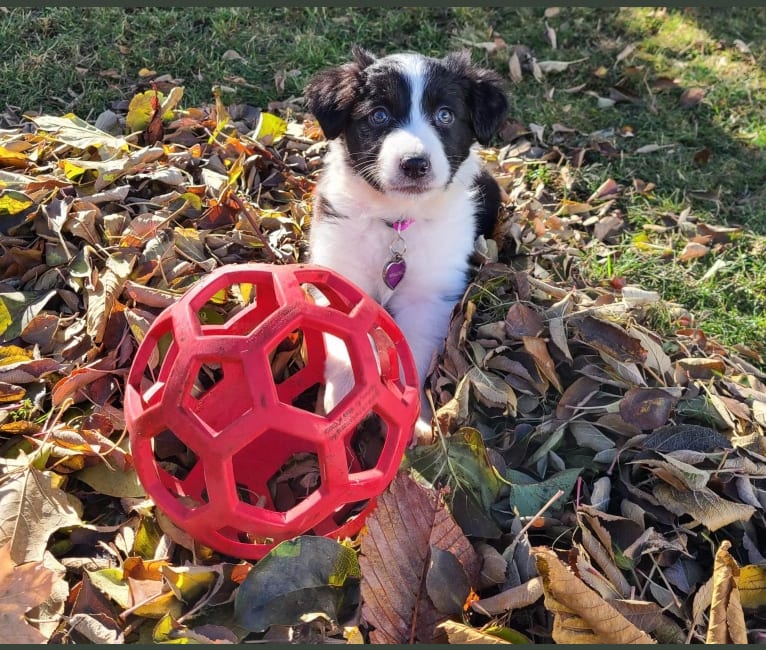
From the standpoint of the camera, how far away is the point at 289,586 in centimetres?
182

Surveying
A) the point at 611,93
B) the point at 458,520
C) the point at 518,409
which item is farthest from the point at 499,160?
the point at 458,520

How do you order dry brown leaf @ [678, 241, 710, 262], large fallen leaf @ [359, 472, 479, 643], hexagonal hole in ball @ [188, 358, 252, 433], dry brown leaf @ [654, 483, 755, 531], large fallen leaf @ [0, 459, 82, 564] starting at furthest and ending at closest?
dry brown leaf @ [678, 241, 710, 262] → hexagonal hole in ball @ [188, 358, 252, 433] → dry brown leaf @ [654, 483, 755, 531] → large fallen leaf @ [0, 459, 82, 564] → large fallen leaf @ [359, 472, 479, 643]

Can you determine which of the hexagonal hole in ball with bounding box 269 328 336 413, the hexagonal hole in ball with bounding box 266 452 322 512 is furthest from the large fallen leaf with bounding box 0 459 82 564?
the hexagonal hole in ball with bounding box 269 328 336 413

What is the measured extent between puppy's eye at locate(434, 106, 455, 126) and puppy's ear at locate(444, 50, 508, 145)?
13 cm

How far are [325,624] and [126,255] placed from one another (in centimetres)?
167

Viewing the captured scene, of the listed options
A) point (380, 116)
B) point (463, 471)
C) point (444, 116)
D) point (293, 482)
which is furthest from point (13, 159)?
point (463, 471)

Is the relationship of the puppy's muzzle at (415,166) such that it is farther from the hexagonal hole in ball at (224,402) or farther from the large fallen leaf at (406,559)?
the large fallen leaf at (406,559)

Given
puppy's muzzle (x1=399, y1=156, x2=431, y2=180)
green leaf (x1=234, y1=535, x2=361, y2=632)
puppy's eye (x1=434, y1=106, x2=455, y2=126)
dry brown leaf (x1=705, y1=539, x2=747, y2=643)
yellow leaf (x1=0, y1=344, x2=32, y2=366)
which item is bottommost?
yellow leaf (x1=0, y1=344, x2=32, y2=366)

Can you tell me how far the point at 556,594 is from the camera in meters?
1.76

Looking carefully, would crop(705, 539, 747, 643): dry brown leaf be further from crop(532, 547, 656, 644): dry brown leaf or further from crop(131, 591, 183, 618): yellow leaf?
crop(131, 591, 183, 618): yellow leaf

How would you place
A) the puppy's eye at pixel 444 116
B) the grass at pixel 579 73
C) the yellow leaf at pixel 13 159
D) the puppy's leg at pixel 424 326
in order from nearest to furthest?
the puppy's leg at pixel 424 326 < the puppy's eye at pixel 444 116 < the yellow leaf at pixel 13 159 < the grass at pixel 579 73

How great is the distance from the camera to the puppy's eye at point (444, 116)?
2.90 metres

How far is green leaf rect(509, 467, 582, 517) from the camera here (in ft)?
7.10

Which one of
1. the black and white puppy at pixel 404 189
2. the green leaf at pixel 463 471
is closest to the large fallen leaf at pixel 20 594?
the green leaf at pixel 463 471
